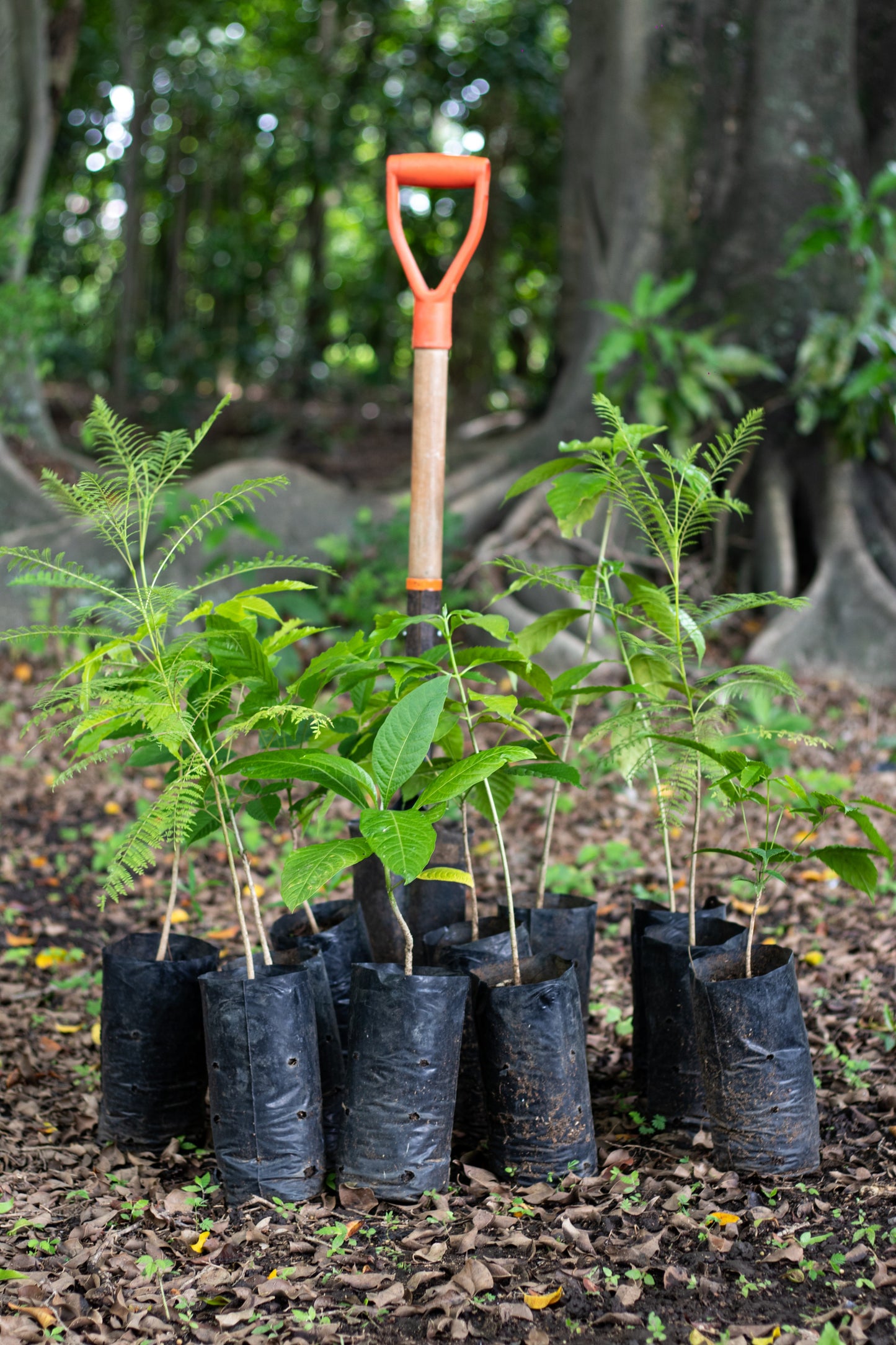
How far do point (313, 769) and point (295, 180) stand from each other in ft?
35.2

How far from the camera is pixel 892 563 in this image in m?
6.18

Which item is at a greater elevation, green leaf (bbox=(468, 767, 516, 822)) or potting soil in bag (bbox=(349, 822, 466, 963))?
green leaf (bbox=(468, 767, 516, 822))

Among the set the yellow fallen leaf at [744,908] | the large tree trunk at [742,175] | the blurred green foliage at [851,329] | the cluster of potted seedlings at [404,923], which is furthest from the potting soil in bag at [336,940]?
the blurred green foliage at [851,329]

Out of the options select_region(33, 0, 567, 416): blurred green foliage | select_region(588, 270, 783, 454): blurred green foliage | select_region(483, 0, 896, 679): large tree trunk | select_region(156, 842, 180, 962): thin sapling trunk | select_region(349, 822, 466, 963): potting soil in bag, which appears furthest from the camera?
select_region(33, 0, 567, 416): blurred green foliage

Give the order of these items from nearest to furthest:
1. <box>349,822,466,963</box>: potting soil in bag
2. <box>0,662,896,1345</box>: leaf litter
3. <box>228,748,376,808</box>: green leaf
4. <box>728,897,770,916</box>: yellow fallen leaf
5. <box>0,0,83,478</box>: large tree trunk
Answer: <box>0,662,896,1345</box>: leaf litter, <box>228,748,376,808</box>: green leaf, <box>349,822,466,963</box>: potting soil in bag, <box>728,897,770,916</box>: yellow fallen leaf, <box>0,0,83,478</box>: large tree trunk

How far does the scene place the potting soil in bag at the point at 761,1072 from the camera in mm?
2158

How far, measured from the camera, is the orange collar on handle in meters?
2.45

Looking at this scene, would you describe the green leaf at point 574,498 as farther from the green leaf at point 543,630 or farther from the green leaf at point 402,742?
the green leaf at point 402,742

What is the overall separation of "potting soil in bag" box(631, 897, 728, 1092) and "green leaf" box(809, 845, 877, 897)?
414mm

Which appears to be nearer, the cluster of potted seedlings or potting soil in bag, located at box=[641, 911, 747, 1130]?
the cluster of potted seedlings

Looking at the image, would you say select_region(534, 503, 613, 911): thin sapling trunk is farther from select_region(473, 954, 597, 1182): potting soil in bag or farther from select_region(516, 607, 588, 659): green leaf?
select_region(473, 954, 597, 1182): potting soil in bag

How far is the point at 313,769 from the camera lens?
2.05 m

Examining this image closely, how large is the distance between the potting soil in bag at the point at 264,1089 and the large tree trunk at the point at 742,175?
473 cm

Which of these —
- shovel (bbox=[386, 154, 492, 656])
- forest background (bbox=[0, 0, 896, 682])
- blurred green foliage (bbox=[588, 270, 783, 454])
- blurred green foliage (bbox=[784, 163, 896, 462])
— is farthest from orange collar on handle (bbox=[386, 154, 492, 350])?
blurred green foliage (bbox=[784, 163, 896, 462])
